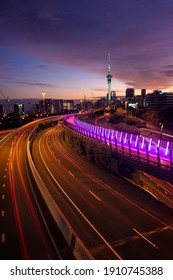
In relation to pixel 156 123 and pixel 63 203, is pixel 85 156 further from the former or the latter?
pixel 156 123

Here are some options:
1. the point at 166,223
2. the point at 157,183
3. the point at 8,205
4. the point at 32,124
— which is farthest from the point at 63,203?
the point at 32,124

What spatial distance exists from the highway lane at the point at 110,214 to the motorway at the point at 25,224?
2.59 m

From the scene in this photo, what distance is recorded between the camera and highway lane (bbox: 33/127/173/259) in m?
26.0

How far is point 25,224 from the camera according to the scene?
99.7 feet

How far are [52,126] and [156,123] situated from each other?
174ft

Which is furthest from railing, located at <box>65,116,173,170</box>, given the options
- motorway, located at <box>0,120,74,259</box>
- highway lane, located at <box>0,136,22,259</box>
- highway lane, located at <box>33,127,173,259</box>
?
highway lane, located at <box>0,136,22,259</box>

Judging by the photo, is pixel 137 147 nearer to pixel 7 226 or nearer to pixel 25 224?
pixel 25 224

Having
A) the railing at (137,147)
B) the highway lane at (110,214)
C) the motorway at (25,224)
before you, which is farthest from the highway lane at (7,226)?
the railing at (137,147)

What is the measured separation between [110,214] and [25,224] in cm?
1004

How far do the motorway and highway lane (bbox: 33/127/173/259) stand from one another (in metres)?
2.59

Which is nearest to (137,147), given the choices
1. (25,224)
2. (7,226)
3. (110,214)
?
(110,214)

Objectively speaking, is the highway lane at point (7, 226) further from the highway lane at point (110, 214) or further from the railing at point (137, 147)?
the railing at point (137, 147)

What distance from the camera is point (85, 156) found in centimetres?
6756
